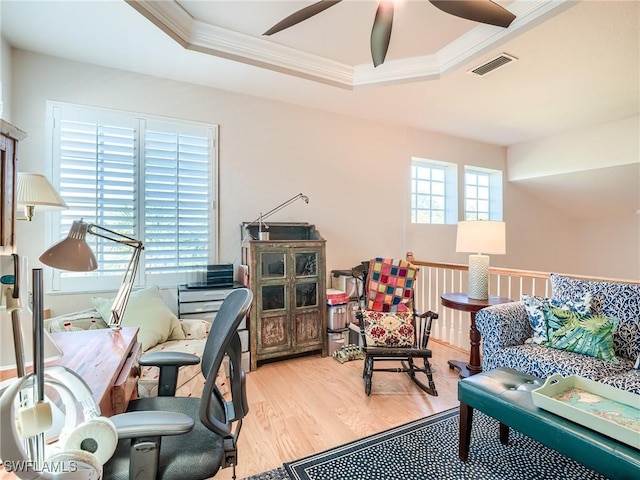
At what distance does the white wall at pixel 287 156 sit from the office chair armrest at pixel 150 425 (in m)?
2.35

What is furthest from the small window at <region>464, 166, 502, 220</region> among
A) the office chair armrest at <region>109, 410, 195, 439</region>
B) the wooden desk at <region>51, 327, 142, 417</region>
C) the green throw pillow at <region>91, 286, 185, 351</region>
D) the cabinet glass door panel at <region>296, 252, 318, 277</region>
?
the office chair armrest at <region>109, 410, 195, 439</region>

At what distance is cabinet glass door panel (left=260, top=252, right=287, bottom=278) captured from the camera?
3.05m

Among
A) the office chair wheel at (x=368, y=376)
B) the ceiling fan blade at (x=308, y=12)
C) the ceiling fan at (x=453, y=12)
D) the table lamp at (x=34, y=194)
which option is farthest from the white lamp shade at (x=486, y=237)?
the table lamp at (x=34, y=194)

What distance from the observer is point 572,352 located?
2.15m

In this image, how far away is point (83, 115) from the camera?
273 centimetres

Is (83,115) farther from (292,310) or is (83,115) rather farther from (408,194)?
(408,194)

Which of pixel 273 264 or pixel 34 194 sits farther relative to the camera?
pixel 273 264

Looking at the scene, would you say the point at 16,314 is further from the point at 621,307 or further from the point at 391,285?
the point at 621,307

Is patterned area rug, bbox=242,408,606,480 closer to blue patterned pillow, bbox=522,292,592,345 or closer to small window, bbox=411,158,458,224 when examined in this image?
blue patterned pillow, bbox=522,292,592,345

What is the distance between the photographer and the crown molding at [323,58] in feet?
7.18

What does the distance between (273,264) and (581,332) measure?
246cm

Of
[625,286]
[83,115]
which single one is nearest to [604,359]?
[625,286]

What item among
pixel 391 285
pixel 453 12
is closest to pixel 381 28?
pixel 453 12

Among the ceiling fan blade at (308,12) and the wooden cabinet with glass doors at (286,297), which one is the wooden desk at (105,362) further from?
the ceiling fan blade at (308,12)
